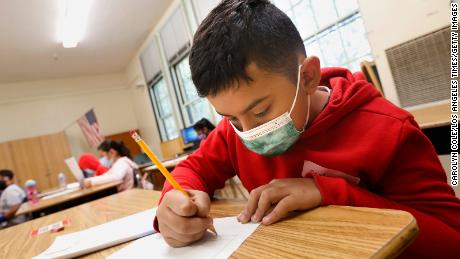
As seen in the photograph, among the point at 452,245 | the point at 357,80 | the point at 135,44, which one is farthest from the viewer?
the point at 135,44

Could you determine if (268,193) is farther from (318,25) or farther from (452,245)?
(318,25)

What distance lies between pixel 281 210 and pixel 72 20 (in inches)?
219

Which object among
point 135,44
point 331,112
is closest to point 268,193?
point 331,112

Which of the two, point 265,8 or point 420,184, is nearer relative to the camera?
point 420,184

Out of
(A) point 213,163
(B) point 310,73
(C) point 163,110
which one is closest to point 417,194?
(B) point 310,73

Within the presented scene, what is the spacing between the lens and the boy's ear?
2.42 feet

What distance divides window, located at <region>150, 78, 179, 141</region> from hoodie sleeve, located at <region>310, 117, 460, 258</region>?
661 cm

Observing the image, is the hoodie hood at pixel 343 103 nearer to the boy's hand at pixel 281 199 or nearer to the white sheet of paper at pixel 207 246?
the boy's hand at pixel 281 199

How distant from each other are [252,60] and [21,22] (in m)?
5.82

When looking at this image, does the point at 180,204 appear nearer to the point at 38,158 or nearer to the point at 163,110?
the point at 163,110

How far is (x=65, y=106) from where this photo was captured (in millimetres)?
8250

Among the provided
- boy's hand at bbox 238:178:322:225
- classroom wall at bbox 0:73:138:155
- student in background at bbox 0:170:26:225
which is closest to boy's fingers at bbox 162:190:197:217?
boy's hand at bbox 238:178:322:225

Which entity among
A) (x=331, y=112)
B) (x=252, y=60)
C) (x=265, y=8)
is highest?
(x=265, y=8)

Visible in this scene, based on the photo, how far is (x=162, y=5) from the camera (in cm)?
582
